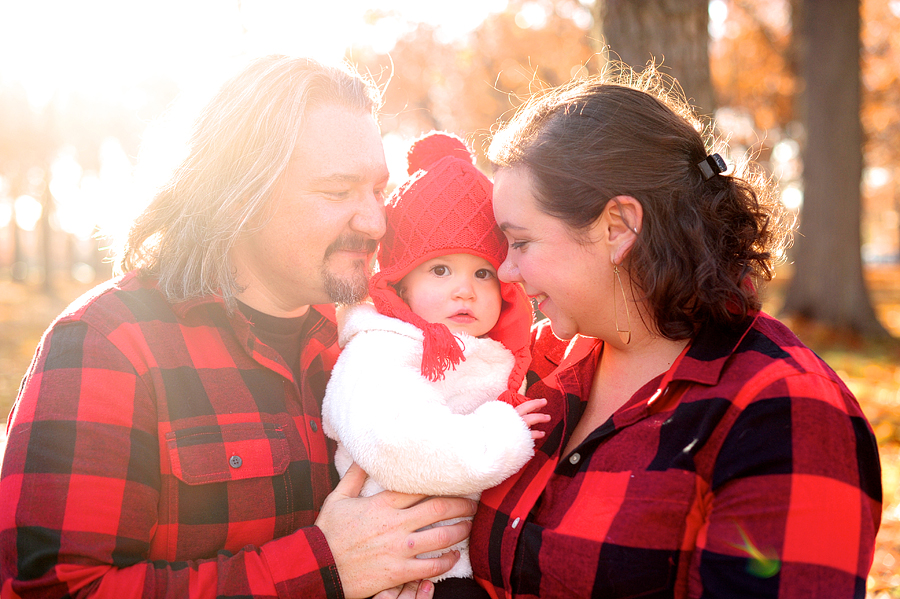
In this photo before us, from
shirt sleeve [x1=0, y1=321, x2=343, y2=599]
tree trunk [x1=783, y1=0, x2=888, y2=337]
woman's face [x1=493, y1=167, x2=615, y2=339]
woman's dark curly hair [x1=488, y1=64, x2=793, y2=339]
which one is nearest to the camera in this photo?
shirt sleeve [x1=0, y1=321, x2=343, y2=599]

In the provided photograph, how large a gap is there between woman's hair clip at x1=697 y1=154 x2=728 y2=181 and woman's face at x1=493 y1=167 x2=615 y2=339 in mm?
382

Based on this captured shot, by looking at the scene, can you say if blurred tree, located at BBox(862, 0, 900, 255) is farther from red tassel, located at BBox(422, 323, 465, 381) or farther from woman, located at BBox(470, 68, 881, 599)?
red tassel, located at BBox(422, 323, 465, 381)

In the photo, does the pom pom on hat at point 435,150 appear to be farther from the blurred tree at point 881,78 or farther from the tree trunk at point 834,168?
the blurred tree at point 881,78

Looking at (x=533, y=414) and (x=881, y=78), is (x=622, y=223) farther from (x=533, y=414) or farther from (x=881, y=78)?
(x=881, y=78)

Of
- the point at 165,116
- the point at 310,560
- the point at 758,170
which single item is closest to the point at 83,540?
the point at 310,560

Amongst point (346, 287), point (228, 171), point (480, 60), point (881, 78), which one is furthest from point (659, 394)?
point (881, 78)

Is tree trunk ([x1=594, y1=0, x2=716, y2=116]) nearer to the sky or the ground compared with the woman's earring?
nearer to the sky

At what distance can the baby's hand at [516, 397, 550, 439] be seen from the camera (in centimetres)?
214

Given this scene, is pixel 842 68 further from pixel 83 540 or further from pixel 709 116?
pixel 83 540

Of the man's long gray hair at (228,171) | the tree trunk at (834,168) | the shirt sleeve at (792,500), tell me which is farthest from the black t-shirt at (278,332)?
the tree trunk at (834,168)

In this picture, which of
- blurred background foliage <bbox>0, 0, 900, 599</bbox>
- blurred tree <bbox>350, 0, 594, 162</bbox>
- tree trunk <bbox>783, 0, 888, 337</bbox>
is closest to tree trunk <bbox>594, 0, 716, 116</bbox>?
blurred background foliage <bbox>0, 0, 900, 599</bbox>

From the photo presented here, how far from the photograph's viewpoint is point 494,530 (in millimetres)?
2080

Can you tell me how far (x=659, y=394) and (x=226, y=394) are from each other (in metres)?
1.40

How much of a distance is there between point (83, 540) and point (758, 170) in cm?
252
